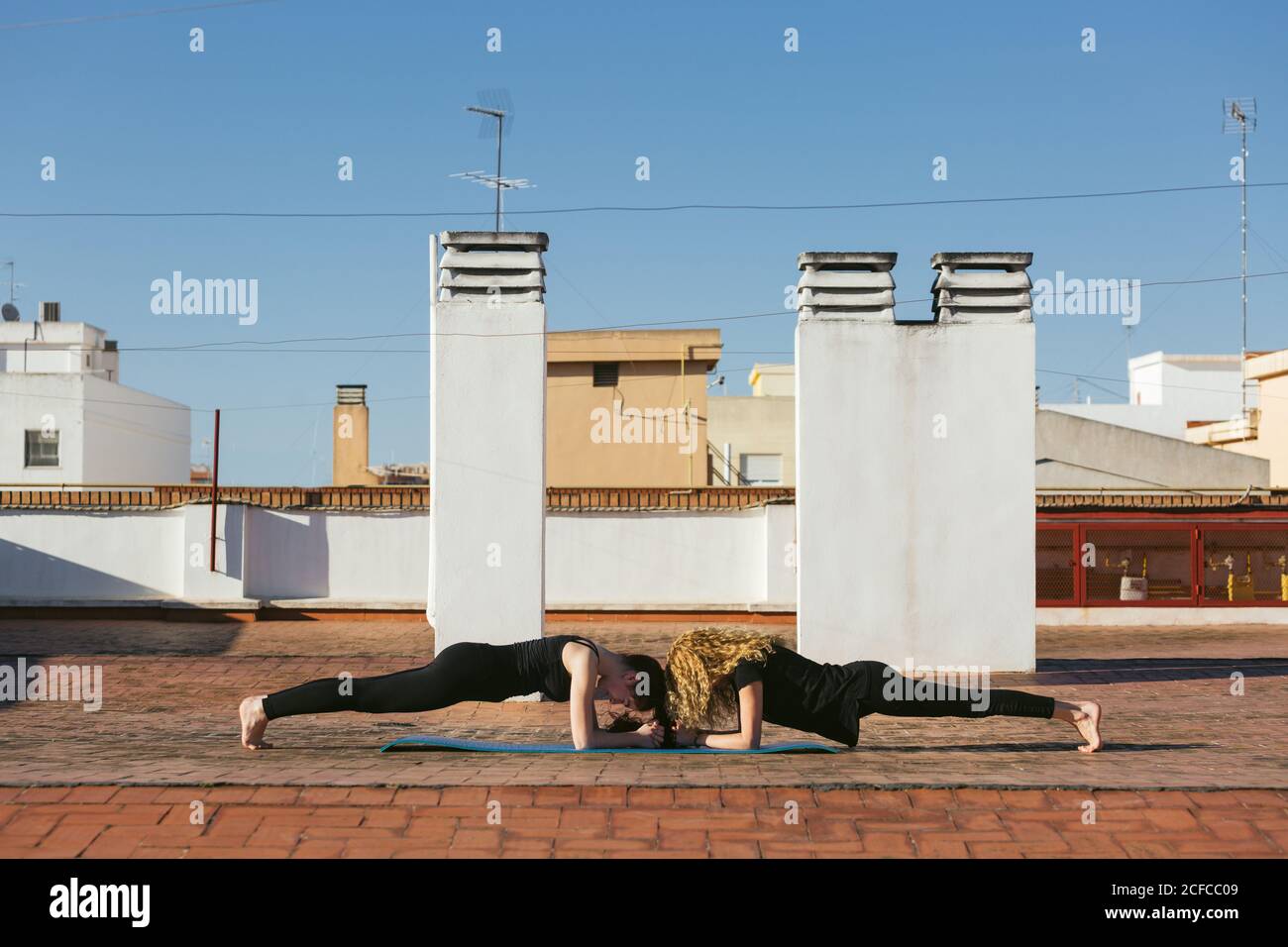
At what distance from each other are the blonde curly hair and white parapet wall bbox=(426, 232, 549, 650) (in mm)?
4724

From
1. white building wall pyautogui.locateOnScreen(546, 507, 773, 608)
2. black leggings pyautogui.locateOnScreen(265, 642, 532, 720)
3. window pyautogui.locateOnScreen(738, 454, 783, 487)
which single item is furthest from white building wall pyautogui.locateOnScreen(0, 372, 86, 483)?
black leggings pyautogui.locateOnScreen(265, 642, 532, 720)

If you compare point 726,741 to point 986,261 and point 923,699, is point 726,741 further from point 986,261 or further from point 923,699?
point 986,261

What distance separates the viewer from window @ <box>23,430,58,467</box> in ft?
124

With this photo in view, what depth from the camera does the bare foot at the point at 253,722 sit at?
7398mm

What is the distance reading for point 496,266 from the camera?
12.2 metres

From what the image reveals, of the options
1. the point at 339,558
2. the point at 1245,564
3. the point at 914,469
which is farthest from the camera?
the point at 1245,564

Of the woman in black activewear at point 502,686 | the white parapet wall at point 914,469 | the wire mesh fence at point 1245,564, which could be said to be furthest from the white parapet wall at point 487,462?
the wire mesh fence at point 1245,564

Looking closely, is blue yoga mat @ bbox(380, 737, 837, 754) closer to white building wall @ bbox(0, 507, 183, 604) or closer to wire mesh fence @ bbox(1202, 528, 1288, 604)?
white building wall @ bbox(0, 507, 183, 604)

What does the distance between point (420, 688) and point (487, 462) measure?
186 inches

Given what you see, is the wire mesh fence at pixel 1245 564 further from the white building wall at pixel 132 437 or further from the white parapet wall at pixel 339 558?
the white building wall at pixel 132 437

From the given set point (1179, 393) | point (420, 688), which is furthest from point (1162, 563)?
point (1179, 393)

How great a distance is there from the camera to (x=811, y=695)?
748 centimetres

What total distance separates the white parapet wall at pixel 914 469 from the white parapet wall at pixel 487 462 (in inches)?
109
